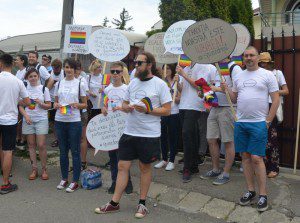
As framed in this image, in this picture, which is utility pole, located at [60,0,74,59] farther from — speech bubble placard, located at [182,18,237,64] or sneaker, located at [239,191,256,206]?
sneaker, located at [239,191,256,206]

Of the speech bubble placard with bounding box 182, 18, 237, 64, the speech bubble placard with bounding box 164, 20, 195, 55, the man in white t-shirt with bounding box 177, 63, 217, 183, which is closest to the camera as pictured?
the speech bubble placard with bounding box 182, 18, 237, 64

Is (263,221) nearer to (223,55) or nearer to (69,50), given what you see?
(223,55)

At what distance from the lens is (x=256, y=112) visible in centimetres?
431

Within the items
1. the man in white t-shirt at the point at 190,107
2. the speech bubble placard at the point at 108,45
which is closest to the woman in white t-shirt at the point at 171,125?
the man in white t-shirt at the point at 190,107

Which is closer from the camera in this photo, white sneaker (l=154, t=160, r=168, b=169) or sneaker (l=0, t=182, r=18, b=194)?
sneaker (l=0, t=182, r=18, b=194)

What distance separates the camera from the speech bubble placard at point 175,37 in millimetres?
5891

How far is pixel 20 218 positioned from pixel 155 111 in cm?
199

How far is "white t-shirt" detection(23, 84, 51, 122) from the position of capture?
19.0 feet

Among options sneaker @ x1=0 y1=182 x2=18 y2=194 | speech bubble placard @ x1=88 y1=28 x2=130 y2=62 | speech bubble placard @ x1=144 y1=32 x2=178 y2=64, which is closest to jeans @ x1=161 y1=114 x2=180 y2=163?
speech bubble placard @ x1=144 y1=32 x2=178 y2=64

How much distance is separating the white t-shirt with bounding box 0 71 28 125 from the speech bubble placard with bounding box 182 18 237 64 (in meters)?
2.44

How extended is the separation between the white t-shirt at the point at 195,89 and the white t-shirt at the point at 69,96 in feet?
4.83

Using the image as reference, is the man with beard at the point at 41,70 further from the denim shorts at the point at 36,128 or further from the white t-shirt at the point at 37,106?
the denim shorts at the point at 36,128

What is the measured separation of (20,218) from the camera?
436cm

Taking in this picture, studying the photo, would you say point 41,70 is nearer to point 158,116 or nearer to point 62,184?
point 62,184
